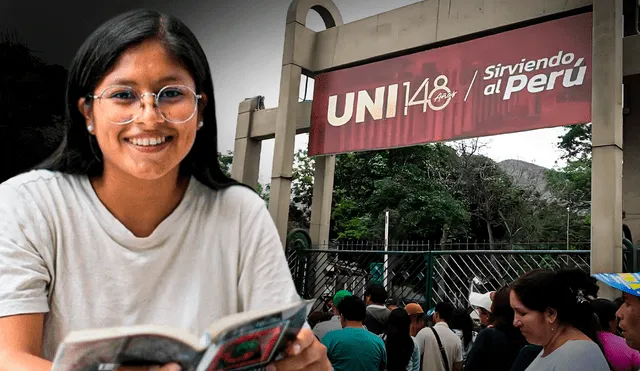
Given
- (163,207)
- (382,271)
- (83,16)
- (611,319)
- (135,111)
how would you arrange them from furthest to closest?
(382,271) < (83,16) < (611,319) < (163,207) < (135,111)

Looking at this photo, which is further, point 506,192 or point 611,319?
point 506,192

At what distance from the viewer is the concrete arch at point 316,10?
9.25 meters

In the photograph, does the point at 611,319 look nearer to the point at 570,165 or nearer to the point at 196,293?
the point at 196,293

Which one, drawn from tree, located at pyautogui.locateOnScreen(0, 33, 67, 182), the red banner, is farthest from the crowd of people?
tree, located at pyautogui.locateOnScreen(0, 33, 67, 182)

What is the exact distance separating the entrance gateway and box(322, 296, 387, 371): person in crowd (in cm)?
296

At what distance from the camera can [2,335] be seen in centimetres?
97

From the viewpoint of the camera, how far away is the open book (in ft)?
2.63

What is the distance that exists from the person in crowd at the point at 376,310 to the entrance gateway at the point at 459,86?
2175 millimetres

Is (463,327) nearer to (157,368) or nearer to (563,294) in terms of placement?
(563,294)

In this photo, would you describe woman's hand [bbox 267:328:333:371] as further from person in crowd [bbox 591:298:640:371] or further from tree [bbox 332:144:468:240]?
tree [bbox 332:144:468:240]

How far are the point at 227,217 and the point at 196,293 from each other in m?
0.17

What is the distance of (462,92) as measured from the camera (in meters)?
7.46

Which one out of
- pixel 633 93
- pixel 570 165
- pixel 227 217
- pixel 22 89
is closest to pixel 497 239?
pixel 570 165

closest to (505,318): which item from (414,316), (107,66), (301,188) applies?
(414,316)
